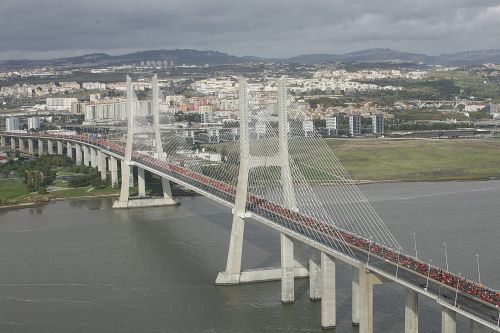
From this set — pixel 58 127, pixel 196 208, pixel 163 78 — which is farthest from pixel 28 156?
pixel 163 78

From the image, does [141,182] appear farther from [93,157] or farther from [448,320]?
[448,320]

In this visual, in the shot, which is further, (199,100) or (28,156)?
(199,100)

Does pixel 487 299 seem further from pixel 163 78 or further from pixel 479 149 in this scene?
→ pixel 163 78

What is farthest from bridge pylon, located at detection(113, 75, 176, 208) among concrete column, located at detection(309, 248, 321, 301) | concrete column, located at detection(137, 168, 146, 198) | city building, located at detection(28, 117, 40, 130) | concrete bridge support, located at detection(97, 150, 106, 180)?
city building, located at detection(28, 117, 40, 130)

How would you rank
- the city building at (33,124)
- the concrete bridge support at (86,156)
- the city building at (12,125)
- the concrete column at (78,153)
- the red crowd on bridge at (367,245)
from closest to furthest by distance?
the red crowd on bridge at (367,245), the concrete bridge support at (86,156), the concrete column at (78,153), the city building at (12,125), the city building at (33,124)

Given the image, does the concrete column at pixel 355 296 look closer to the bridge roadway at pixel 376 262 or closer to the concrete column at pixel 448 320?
the bridge roadway at pixel 376 262

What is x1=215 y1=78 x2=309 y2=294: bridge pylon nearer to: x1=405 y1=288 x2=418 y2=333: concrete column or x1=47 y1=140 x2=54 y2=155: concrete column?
x1=405 y1=288 x2=418 y2=333: concrete column

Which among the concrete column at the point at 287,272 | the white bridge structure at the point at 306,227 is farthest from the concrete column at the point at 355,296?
the concrete column at the point at 287,272
